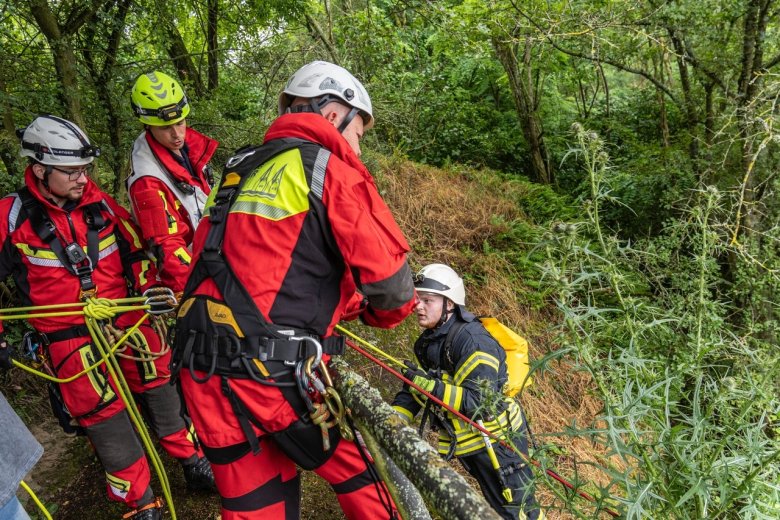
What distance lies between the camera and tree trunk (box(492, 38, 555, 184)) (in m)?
9.84

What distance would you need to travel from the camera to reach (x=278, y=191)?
2168mm

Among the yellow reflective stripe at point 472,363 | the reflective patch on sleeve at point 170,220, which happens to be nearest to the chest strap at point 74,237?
the reflective patch on sleeve at point 170,220

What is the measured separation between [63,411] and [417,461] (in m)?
2.97

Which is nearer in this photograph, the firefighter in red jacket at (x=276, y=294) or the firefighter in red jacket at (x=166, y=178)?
the firefighter in red jacket at (x=276, y=294)

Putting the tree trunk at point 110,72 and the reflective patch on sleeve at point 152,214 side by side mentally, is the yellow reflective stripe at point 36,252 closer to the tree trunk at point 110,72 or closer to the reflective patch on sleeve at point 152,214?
the reflective patch on sleeve at point 152,214

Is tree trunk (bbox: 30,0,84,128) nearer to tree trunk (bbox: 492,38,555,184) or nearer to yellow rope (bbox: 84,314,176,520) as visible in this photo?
yellow rope (bbox: 84,314,176,520)

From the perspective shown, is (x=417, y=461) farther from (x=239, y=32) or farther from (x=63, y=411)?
(x=239, y=32)

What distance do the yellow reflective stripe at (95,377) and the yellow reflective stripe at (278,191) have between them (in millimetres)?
1925

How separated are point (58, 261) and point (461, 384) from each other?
2676 millimetres

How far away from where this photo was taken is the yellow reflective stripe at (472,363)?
10.2 feet

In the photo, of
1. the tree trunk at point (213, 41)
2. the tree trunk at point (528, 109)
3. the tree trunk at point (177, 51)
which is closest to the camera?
the tree trunk at point (177, 51)

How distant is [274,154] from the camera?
2.26m

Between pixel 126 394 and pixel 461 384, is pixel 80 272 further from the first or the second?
pixel 461 384

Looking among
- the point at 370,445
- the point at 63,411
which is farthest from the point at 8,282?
the point at 370,445
